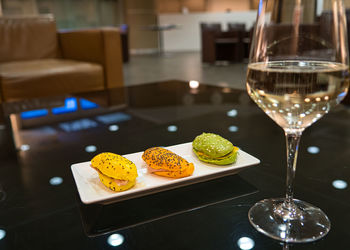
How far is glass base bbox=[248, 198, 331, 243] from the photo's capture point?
35 cm

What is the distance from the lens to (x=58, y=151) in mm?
648

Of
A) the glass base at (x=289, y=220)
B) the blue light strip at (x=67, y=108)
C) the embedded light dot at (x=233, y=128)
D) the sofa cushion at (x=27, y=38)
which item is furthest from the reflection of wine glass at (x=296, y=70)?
the sofa cushion at (x=27, y=38)

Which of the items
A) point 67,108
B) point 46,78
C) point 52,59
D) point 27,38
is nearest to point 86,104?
point 67,108

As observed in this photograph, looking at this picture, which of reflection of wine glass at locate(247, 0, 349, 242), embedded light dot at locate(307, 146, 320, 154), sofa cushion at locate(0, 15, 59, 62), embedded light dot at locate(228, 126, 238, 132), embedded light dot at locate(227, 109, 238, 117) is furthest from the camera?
sofa cushion at locate(0, 15, 59, 62)

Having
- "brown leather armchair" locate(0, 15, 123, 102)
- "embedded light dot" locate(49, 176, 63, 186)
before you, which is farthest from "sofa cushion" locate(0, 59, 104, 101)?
"embedded light dot" locate(49, 176, 63, 186)

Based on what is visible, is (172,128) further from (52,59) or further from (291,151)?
(52,59)

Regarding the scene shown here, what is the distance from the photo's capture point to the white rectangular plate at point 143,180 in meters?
0.41

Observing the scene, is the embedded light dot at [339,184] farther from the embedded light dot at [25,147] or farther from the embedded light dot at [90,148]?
the embedded light dot at [25,147]

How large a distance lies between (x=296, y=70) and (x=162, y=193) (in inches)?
9.9

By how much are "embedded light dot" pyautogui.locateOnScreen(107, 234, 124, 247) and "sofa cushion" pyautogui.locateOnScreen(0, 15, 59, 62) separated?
104 inches

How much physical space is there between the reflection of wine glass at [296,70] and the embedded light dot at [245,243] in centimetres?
2

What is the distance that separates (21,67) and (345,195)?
91.2 inches

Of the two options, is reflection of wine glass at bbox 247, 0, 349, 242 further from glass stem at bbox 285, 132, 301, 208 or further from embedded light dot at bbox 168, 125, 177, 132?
embedded light dot at bbox 168, 125, 177, 132

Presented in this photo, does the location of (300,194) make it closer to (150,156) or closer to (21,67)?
(150,156)
